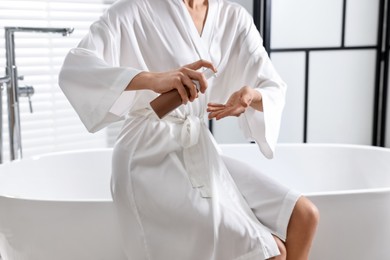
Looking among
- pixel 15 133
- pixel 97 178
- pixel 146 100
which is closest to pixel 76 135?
pixel 97 178

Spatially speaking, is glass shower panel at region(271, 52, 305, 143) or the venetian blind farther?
glass shower panel at region(271, 52, 305, 143)

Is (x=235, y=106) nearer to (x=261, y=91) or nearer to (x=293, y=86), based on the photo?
(x=261, y=91)

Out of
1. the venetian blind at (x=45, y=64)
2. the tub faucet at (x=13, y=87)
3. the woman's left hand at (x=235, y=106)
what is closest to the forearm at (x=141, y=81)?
the woman's left hand at (x=235, y=106)

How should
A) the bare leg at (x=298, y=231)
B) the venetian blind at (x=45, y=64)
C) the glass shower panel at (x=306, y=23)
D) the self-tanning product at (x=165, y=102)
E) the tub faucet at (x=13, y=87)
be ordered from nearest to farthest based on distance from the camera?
the self-tanning product at (x=165, y=102) → the bare leg at (x=298, y=231) → the tub faucet at (x=13, y=87) → the venetian blind at (x=45, y=64) → the glass shower panel at (x=306, y=23)

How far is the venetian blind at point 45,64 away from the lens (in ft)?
8.62

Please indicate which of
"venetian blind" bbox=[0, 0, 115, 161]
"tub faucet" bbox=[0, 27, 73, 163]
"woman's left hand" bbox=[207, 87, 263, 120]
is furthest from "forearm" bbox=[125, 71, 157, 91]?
"venetian blind" bbox=[0, 0, 115, 161]

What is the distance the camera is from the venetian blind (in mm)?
2627

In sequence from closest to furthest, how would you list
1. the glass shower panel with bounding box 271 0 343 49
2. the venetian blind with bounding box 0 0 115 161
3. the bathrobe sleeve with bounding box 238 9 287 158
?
the bathrobe sleeve with bounding box 238 9 287 158, the venetian blind with bounding box 0 0 115 161, the glass shower panel with bounding box 271 0 343 49

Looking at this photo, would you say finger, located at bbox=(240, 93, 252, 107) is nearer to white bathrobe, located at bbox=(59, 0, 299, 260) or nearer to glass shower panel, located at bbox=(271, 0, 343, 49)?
white bathrobe, located at bbox=(59, 0, 299, 260)

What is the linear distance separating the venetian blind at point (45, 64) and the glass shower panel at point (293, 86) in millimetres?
1146

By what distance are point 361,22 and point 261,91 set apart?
2.08 meters

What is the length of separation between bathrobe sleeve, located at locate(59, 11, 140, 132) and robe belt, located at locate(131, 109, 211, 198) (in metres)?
0.17

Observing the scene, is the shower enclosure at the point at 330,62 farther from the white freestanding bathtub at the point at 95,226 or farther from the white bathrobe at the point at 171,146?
the white bathrobe at the point at 171,146

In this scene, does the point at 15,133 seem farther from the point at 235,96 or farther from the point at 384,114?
the point at 384,114
